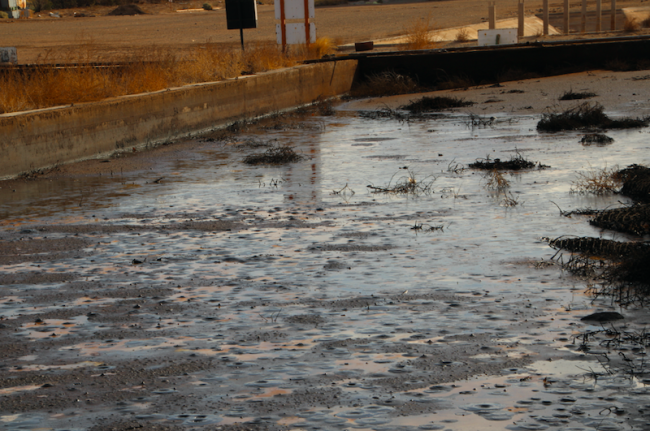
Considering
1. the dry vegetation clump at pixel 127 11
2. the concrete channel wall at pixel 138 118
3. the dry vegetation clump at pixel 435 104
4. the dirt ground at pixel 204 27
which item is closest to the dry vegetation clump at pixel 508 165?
the concrete channel wall at pixel 138 118

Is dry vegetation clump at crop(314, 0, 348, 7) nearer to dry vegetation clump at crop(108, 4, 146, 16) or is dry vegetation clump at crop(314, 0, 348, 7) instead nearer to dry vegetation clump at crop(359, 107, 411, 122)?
dry vegetation clump at crop(108, 4, 146, 16)

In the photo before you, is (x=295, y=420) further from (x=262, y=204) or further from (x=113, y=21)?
(x=113, y=21)

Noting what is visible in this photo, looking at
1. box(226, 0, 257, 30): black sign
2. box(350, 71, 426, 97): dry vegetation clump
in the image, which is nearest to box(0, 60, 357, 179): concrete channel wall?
box(350, 71, 426, 97): dry vegetation clump

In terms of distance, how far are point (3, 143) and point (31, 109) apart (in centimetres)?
163

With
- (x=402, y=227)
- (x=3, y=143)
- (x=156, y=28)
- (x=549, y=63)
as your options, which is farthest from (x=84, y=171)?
(x=156, y=28)

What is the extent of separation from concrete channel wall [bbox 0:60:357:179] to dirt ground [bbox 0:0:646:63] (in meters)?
19.3

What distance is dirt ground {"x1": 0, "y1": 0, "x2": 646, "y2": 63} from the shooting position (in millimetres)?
43312

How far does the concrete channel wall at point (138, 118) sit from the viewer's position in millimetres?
11203

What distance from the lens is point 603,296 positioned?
571 cm

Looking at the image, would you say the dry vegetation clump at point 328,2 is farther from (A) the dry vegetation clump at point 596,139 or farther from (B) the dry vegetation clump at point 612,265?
(B) the dry vegetation clump at point 612,265

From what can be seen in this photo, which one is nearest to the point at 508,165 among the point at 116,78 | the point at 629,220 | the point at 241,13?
the point at 629,220

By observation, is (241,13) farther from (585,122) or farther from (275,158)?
(275,158)

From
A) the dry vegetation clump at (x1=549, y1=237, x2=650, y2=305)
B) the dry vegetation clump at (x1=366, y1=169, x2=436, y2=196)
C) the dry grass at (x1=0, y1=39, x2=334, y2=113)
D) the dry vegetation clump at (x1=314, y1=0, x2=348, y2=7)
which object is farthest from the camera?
the dry vegetation clump at (x1=314, y1=0, x2=348, y2=7)

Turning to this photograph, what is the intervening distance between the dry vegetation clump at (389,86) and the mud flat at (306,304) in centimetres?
1132
